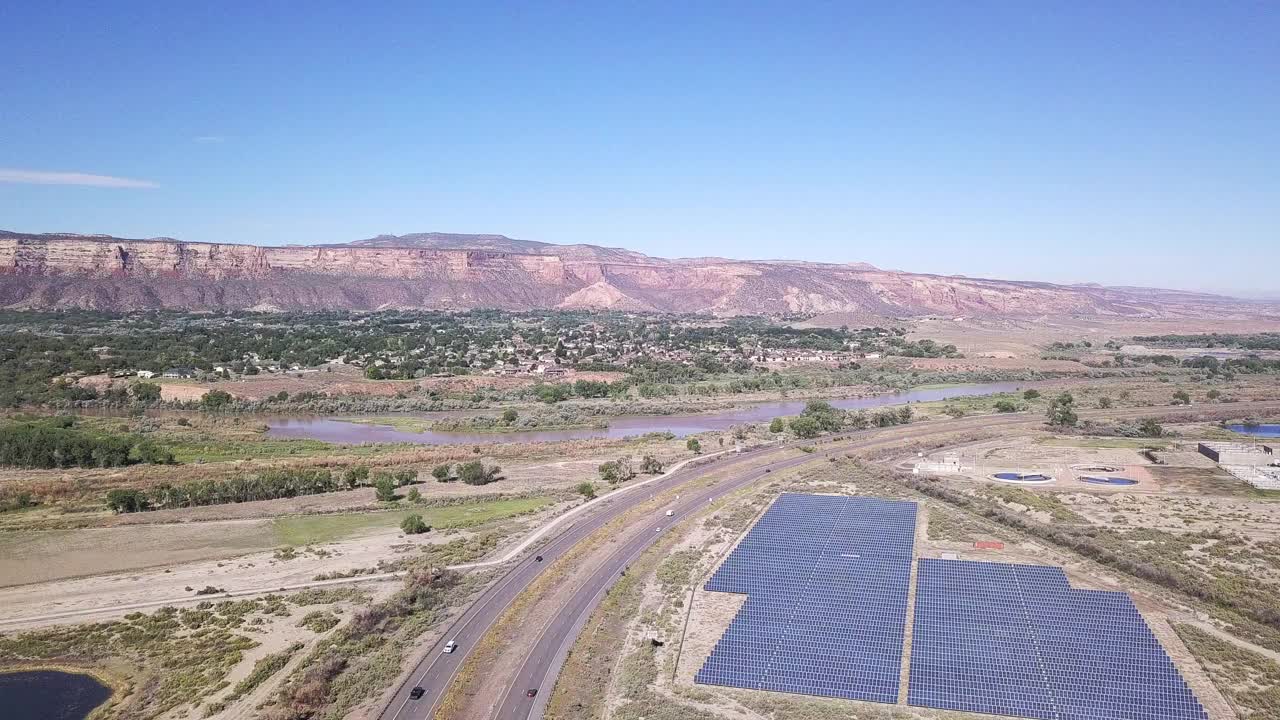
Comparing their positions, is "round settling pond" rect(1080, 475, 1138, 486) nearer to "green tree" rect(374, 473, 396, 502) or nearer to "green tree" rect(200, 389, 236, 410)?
"green tree" rect(374, 473, 396, 502)

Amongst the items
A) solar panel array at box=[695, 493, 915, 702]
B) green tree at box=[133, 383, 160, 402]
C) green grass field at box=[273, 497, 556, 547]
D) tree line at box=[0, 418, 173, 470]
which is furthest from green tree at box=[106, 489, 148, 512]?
green tree at box=[133, 383, 160, 402]

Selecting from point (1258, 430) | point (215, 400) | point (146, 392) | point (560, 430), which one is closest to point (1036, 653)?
point (560, 430)

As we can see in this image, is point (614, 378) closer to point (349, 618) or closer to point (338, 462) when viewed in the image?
point (338, 462)

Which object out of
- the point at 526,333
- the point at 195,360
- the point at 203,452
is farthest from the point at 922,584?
the point at 526,333

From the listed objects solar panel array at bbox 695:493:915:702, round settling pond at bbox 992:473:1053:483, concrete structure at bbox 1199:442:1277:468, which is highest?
concrete structure at bbox 1199:442:1277:468

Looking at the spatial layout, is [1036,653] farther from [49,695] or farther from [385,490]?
[385,490]

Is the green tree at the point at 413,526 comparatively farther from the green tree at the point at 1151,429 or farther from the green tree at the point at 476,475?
the green tree at the point at 1151,429

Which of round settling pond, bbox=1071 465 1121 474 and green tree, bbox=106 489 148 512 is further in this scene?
round settling pond, bbox=1071 465 1121 474
